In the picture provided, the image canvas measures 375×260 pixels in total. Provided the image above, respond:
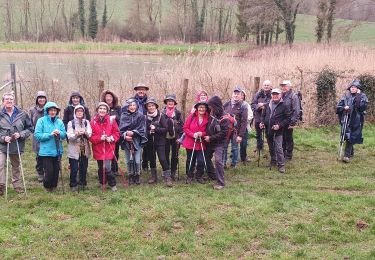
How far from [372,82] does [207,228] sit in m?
10.2

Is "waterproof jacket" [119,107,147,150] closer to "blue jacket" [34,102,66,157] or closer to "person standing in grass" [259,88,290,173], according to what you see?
"blue jacket" [34,102,66,157]

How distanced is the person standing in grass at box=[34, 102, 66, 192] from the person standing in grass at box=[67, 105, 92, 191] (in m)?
0.16

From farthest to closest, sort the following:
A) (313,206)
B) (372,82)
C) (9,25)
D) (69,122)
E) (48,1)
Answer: (48,1) < (9,25) < (372,82) < (69,122) < (313,206)

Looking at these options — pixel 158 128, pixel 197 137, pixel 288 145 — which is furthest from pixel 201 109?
pixel 288 145

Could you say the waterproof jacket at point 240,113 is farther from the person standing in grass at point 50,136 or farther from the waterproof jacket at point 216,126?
the person standing in grass at point 50,136

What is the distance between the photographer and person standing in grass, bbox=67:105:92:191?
7805 millimetres

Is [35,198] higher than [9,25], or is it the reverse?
[9,25]

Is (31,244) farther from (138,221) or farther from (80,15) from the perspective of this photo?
(80,15)

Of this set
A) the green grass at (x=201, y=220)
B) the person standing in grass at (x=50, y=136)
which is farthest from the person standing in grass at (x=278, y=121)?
the person standing in grass at (x=50, y=136)

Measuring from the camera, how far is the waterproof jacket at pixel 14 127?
25.3ft

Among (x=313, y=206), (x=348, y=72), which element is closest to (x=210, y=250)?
(x=313, y=206)

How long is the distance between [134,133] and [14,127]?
2.06m

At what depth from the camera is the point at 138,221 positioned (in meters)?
6.71

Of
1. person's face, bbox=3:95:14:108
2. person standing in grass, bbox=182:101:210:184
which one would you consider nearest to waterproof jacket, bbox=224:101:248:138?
person standing in grass, bbox=182:101:210:184
